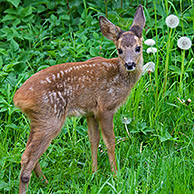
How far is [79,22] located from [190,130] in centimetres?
267

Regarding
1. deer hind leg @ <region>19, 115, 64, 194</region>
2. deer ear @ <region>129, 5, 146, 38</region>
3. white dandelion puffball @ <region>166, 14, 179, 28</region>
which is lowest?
deer hind leg @ <region>19, 115, 64, 194</region>

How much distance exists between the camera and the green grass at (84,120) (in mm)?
4512

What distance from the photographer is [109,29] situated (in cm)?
505

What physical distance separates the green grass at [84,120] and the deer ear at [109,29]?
766mm

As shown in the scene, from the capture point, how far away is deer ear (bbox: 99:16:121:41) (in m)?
5.00

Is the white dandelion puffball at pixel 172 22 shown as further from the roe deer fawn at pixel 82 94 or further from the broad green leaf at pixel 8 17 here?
the broad green leaf at pixel 8 17

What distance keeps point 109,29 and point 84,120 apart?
4.16ft

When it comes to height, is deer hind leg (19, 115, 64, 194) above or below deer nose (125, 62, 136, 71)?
below

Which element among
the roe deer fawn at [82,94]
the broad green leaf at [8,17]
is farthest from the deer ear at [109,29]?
the broad green leaf at [8,17]

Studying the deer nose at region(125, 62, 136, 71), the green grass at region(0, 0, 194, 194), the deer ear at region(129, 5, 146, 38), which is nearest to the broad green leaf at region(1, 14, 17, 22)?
the green grass at region(0, 0, 194, 194)

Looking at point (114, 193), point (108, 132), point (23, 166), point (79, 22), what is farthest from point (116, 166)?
point (79, 22)

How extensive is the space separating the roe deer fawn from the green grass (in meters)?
0.29

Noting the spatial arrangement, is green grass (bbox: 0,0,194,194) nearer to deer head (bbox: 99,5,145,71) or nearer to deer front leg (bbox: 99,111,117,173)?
deer front leg (bbox: 99,111,117,173)

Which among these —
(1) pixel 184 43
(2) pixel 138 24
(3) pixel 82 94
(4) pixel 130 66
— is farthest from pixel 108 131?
(1) pixel 184 43
